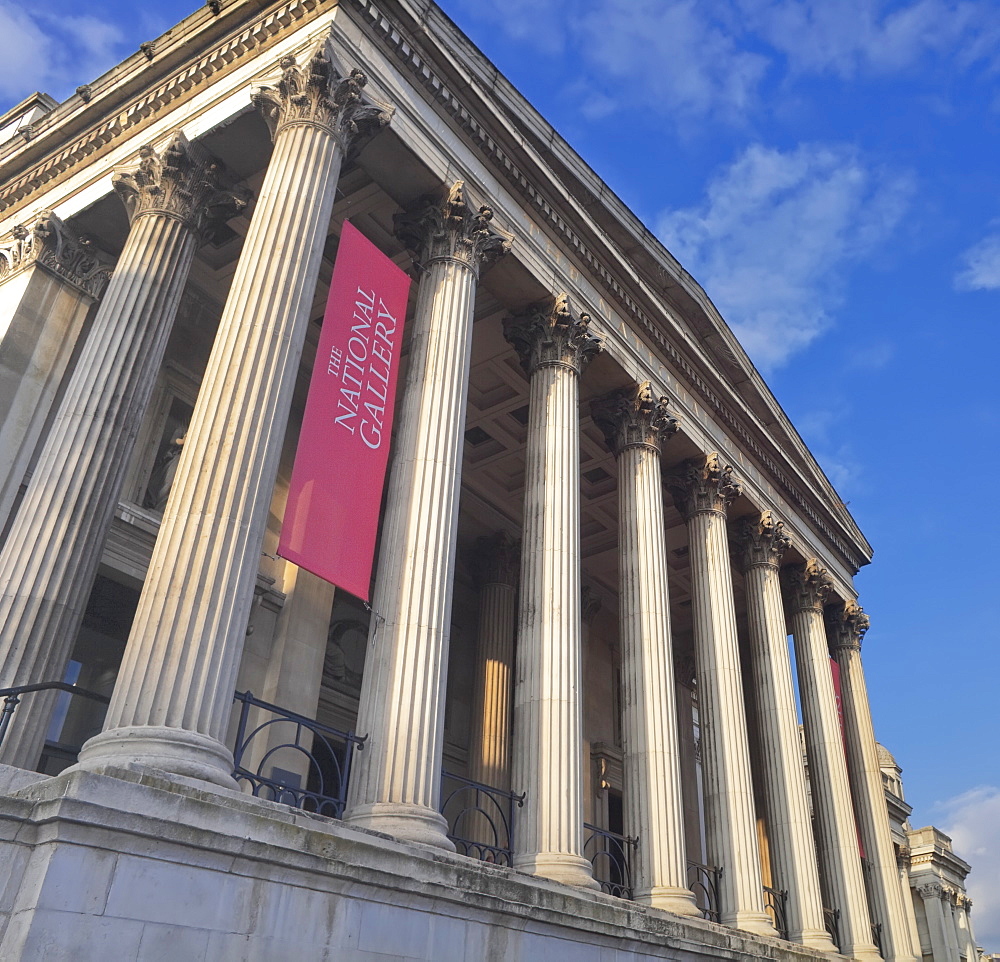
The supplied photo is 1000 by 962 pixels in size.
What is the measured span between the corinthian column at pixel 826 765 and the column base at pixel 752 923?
569cm

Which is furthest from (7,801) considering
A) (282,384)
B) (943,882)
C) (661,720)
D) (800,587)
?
(943,882)

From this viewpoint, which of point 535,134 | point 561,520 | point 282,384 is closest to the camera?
point 282,384

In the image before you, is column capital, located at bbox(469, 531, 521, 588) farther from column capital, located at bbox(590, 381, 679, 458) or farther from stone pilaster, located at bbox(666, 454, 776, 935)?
column capital, located at bbox(590, 381, 679, 458)

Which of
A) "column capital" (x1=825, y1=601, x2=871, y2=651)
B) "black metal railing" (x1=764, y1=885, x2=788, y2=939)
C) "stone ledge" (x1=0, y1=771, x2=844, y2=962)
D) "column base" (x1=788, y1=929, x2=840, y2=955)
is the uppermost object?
"column capital" (x1=825, y1=601, x2=871, y2=651)

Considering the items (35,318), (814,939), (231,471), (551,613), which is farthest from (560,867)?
(35,318)

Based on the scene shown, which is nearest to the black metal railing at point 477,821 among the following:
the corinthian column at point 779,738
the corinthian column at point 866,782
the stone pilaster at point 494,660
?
the stone pilaster at point 494,660

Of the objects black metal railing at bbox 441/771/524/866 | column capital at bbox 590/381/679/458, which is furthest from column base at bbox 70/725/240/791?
column capital at bbox 590/381/679/458

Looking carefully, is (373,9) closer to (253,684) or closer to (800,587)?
(253,684)

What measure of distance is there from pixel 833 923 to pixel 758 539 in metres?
9.25

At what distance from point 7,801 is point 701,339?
19.8m

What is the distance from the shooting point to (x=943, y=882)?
5081 cm

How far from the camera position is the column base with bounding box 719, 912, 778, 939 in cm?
1725

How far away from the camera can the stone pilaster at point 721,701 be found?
17.8m

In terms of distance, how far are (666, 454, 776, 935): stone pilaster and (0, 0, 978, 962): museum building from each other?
9 centimetres
